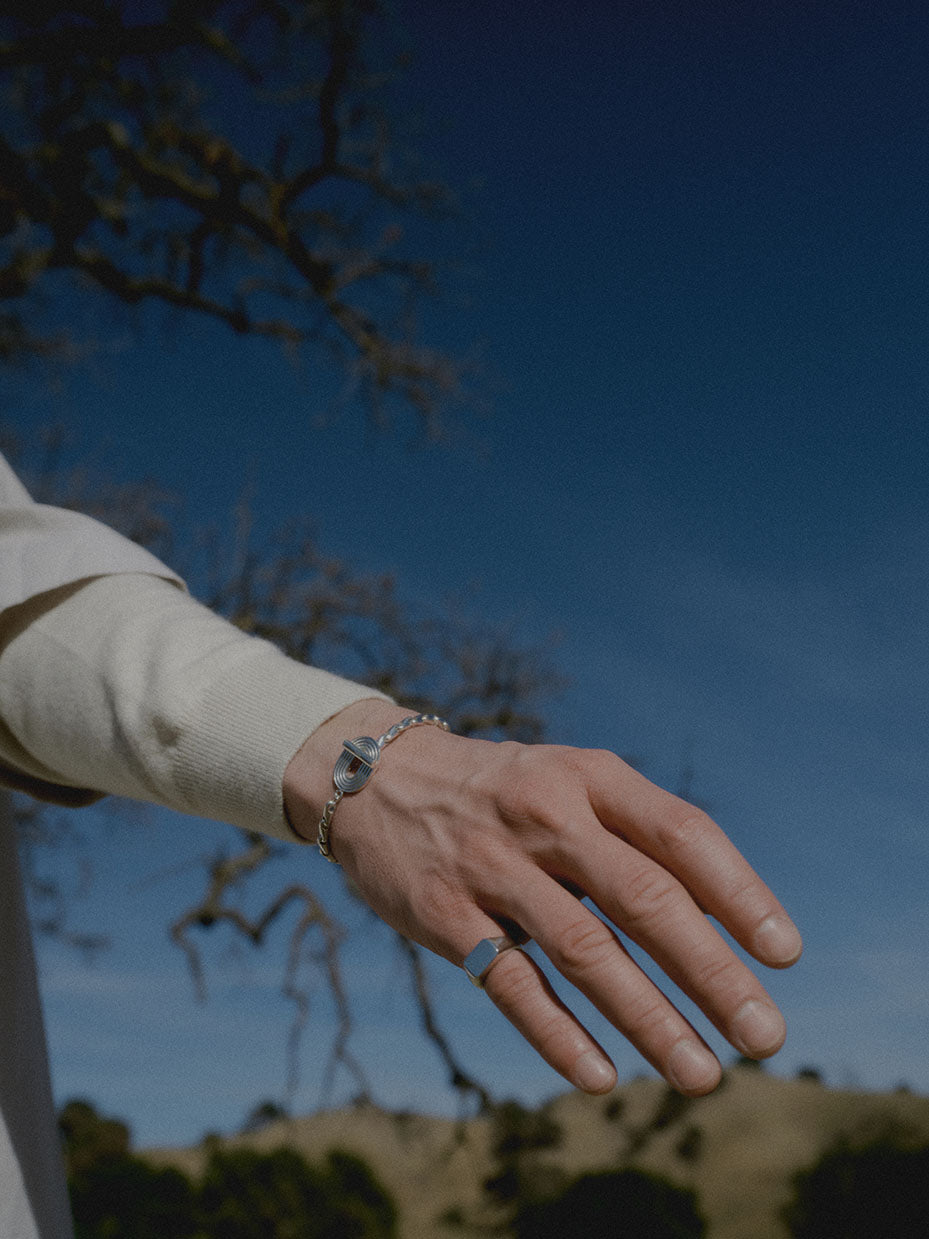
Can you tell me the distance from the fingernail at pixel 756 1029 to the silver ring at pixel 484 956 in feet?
0.64

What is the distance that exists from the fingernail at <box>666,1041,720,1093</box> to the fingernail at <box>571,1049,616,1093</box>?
50 millimetres

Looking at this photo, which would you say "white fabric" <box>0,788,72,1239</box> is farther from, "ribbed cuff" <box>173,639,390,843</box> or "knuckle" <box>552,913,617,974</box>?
"knuckle" <box>552,913,617,974</box>

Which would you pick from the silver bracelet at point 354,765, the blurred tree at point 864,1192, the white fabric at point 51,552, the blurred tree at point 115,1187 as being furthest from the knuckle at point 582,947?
the blurred tree at point 115,1187

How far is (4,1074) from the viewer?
107 cm

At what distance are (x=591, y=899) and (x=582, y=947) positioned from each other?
0.04 metres

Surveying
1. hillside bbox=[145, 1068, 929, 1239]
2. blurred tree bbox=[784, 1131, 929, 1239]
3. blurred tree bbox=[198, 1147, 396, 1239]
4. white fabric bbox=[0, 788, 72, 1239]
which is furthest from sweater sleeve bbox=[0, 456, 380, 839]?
blurred tree bbox=[784, 1131, 929, 1239]

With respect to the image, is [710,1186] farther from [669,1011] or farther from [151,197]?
[151,197]

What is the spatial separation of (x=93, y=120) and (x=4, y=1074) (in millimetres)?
5027

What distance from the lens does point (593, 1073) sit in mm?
810

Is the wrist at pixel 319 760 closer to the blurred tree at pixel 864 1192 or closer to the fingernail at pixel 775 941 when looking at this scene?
the fingernail at pixel 775 941

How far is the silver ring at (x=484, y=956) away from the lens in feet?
2.76

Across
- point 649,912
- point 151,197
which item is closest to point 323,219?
point 151,197

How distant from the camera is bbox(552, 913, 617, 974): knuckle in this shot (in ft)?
2.66

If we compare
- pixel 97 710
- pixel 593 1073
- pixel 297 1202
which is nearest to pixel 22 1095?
pixel 97 710
